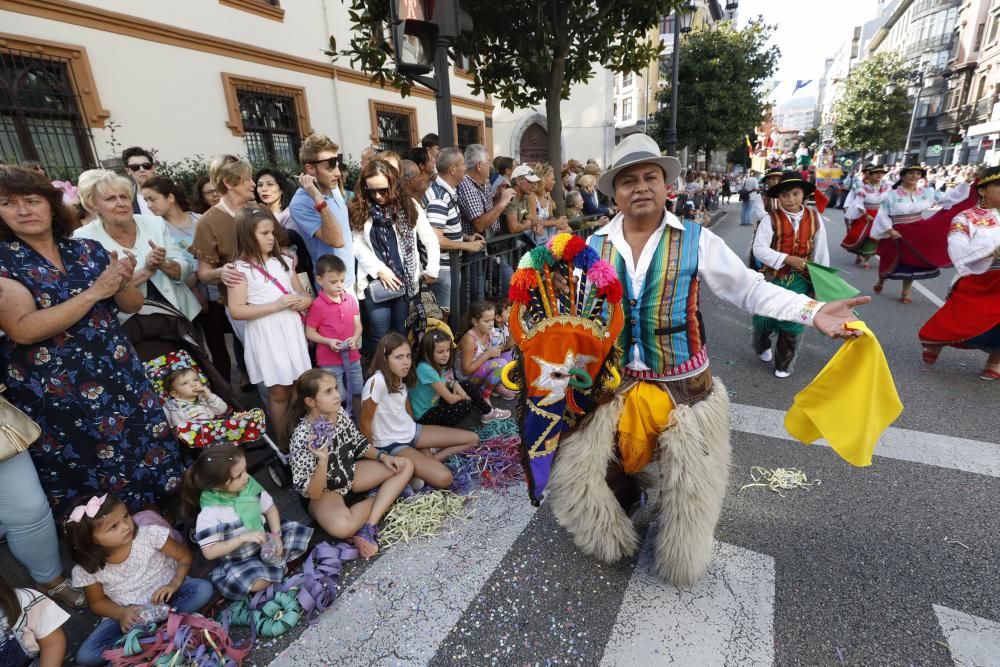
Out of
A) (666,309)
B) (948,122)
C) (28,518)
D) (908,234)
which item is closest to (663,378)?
(666,309)

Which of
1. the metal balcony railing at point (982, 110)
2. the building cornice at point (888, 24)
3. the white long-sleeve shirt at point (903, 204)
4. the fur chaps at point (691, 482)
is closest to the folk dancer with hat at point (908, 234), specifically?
the white long-sleeve shirt at point (903, 204)

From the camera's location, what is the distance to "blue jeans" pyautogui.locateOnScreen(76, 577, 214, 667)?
6.45 ft

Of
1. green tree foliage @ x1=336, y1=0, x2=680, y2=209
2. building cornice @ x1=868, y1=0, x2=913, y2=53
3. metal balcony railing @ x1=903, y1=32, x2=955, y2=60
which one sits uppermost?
building cornice @ x1=868, y1=0, x2=913, y2=53

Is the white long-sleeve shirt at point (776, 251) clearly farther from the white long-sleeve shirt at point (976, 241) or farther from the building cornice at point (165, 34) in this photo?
the building cornice at point (165, 34)

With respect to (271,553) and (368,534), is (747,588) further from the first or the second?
(271,553)

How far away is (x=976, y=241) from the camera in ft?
13.6

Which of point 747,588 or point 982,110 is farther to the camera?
point 982,110

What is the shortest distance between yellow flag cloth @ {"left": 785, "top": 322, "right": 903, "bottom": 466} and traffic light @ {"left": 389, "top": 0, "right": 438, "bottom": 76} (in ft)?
9.80

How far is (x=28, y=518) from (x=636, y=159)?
10.3 feet

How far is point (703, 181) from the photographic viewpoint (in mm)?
19719

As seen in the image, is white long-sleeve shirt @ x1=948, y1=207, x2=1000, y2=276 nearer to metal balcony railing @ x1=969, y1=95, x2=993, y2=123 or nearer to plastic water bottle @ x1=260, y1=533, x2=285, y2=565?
plastic water bottle @ x1=260, y1=533, x2=285, y2=565

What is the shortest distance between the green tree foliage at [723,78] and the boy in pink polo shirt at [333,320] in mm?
20177

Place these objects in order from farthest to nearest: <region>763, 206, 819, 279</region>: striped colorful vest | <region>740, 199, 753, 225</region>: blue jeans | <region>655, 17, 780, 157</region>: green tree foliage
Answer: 1. <region>655, 17, 780, 157</region>: green tree foliage
2. <region>740, 199, 753, 225</region>: blue jeans
3. <region>763, 206, 819, 279</region>: striped colorful vest

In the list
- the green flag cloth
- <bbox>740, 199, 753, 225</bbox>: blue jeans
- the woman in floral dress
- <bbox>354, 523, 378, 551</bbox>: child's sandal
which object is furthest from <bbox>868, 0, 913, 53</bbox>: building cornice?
the woman in floral dress
